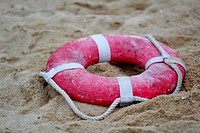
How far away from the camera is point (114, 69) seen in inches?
89.9

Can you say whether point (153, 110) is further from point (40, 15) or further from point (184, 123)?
point (40, 15)

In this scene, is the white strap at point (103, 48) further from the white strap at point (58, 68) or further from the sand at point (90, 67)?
the white strap at point (58, 68)

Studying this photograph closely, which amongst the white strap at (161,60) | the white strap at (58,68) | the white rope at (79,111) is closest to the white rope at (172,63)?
the white strap at (161,60)

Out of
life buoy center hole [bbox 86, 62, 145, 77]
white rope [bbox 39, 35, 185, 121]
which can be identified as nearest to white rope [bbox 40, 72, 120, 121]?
white rope [bbox 39, 35, 185, 121]

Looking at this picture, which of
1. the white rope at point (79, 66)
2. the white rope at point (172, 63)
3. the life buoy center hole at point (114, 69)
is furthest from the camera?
the life buoy center hole at point (114, 69)

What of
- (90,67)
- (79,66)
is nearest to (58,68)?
(79,66)

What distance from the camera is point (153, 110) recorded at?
1.81 metres

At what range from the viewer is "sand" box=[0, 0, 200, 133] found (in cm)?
176

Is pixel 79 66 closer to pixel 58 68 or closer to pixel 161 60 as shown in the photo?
pixel 58 68

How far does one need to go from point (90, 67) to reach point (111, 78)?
34 centimetres

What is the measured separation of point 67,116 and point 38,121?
0.16 m

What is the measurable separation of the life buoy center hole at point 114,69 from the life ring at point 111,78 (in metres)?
0.04

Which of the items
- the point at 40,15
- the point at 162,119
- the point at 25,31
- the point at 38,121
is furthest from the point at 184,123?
the point at 40,15

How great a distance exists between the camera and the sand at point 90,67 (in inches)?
69.2
